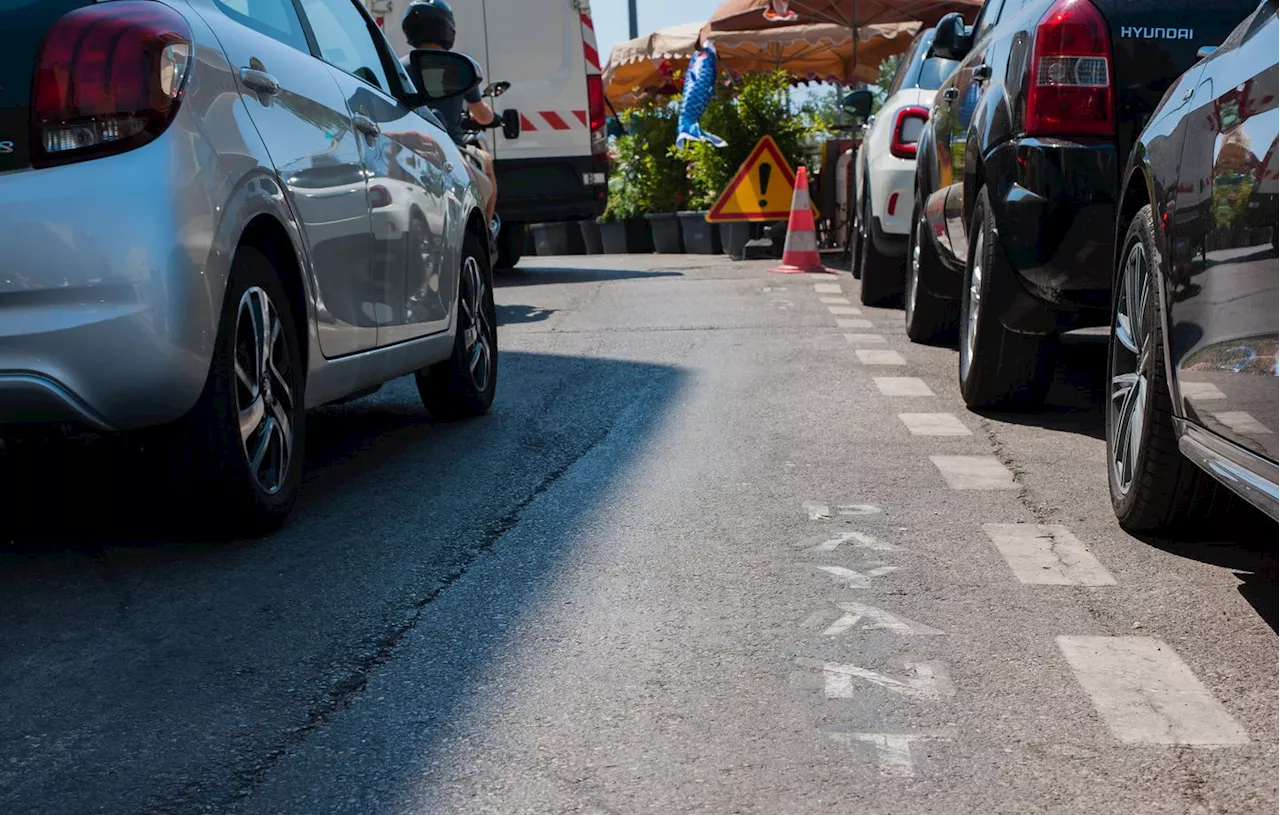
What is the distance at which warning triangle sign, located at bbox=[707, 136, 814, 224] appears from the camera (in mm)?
16859

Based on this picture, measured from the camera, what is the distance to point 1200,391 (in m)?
3.52

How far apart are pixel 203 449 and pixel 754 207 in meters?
13.2

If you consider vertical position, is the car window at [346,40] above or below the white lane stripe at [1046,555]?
above

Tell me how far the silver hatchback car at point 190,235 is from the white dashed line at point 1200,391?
2.04m

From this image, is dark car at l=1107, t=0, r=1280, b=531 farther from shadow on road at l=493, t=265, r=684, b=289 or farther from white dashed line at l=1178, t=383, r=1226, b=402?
shadow on road at l=493, t=265, r=684, b=289

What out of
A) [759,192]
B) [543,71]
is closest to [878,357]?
[543,71]

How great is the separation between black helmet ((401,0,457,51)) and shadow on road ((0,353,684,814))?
377 cm

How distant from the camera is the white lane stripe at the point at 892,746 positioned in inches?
102

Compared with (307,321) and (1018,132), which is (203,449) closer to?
(307,321)

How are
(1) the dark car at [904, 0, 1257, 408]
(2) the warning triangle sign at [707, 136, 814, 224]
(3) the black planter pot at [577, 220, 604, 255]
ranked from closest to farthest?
1. (1) the dark car at [904, 0, 1257, 408]
2. (2) the warning triangle sign at [707, 136, 814, 224]
3. (3) the black planter pot at [577, 220, 604, 255]

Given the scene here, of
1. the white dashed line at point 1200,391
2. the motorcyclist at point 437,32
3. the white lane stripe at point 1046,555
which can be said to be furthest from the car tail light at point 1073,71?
the motorcyclist at point 437,32

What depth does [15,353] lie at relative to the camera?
365 centimetres

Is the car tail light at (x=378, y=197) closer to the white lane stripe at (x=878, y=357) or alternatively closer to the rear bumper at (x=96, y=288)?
the rear bumper at (x=96, y=288)

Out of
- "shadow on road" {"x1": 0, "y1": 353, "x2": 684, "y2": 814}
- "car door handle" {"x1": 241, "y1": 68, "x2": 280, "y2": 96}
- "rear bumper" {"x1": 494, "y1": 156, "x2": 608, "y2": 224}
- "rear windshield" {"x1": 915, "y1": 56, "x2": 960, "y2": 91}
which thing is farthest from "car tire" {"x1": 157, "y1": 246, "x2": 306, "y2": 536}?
"rear bumper" {"x1": 494, "y1": 156, "x2": 608, "y2": 224}
